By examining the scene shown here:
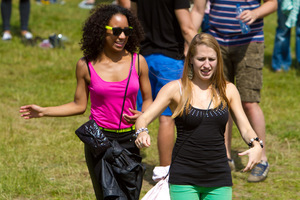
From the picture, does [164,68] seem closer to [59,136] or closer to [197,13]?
[197,13]

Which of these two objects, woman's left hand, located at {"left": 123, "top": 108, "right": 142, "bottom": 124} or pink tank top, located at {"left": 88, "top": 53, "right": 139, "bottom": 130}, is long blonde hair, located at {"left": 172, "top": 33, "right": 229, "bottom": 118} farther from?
pink tank top, located at {"left": 88, "top": 53, "right": 139, "bottom": 130}

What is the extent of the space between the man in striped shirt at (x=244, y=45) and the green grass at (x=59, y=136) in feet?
2.17

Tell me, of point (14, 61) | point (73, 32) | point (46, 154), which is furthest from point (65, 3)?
point (46, 154)

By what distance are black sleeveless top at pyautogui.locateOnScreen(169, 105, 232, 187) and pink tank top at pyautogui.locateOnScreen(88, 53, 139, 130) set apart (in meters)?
0.58

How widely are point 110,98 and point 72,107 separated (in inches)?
13.1

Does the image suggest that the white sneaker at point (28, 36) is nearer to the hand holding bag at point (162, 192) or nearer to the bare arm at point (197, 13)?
the bare arm at point (197, 13)

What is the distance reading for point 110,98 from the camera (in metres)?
3.73

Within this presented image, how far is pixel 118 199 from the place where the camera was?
3.62 metres

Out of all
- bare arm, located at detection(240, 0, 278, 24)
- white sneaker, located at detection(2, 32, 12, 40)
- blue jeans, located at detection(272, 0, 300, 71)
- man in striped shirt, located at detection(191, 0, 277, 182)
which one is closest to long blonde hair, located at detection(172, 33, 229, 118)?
bare arm, located at detection(240, 0, 278, 24)

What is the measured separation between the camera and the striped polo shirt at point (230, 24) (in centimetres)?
519

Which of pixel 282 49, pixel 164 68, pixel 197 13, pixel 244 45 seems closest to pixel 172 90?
pixel 164 68

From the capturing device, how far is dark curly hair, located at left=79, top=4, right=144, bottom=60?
12.7 feet

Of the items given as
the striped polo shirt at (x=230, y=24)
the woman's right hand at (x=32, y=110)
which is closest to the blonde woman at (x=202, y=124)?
the woman's right hand at (x=32, y=110)

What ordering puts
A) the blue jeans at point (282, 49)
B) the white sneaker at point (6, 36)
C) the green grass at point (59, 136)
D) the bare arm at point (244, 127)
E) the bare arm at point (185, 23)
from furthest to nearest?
1. the white sneaker at point (6, 36)
2. the blue jeans at point (282, 49)
3. the green grass at point (59, 136)
4. the bare arm at point (185, 23)
5. the bare arm at point (244, 127)
